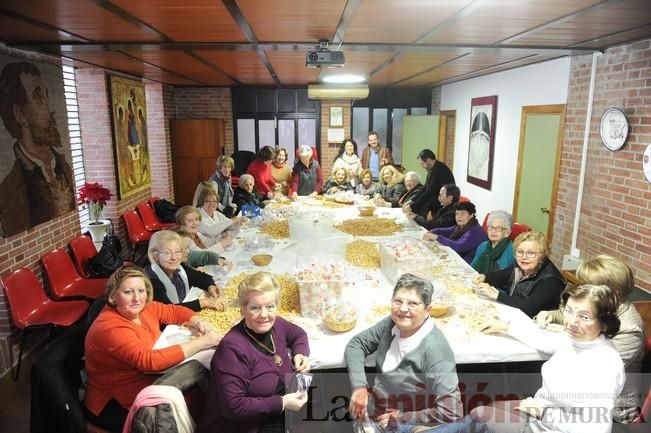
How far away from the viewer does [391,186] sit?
678 cm

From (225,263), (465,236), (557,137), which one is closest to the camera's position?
(225,263)

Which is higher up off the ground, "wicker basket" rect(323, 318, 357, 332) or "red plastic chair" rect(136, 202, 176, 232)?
"wicker basket" rect(323, 318, 357, 332)

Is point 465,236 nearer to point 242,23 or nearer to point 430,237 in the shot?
point 430,237

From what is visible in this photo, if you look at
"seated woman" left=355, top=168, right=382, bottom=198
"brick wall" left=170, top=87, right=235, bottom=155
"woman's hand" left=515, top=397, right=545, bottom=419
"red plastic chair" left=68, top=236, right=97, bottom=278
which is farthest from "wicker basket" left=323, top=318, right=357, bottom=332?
"brick wall" left=170, top=87, right=235, bottom=155

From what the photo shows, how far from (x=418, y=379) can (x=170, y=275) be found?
1805mm

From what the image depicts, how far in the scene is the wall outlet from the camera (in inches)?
198

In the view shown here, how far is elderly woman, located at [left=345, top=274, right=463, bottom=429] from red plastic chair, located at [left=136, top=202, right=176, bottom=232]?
5.14 meters

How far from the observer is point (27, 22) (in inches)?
127

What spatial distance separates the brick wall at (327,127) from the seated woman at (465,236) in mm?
6289

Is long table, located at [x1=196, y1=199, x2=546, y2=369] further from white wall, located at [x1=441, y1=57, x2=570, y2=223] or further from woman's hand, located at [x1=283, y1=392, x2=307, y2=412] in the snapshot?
white wall, located at [x1=441, y1=57, x2=570, y2=223]

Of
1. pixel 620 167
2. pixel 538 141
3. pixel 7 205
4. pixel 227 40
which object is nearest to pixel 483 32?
pixel 620 167

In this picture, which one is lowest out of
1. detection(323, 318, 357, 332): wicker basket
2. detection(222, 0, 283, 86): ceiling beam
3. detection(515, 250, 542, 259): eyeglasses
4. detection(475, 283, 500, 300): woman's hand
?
detection(323, 318, 357, 332): wicker basket

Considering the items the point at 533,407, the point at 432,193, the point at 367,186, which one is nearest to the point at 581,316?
the point at 533,407

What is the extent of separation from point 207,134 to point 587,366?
28.2 feet
